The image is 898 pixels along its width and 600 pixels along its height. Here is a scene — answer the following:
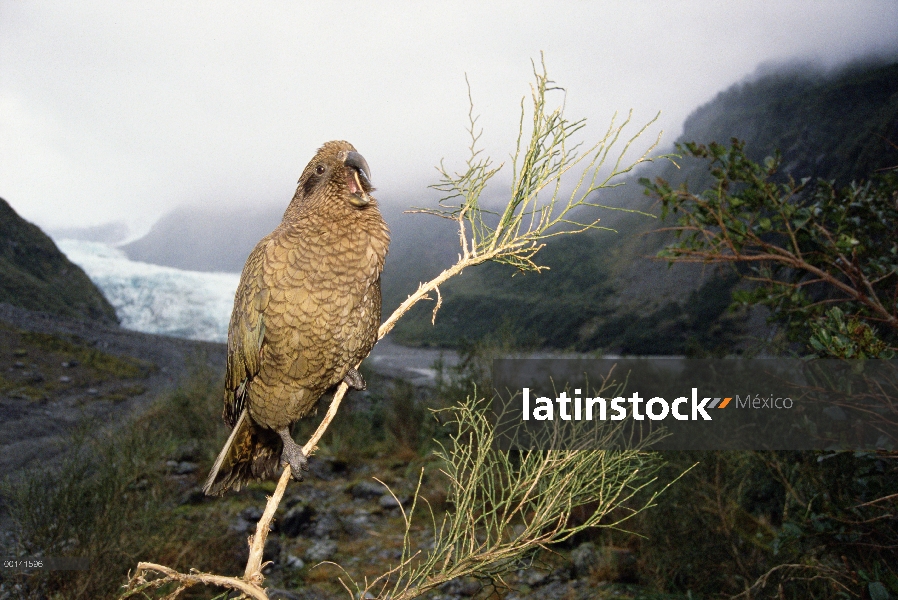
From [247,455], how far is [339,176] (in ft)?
3.42

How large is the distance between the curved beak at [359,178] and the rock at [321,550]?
4.43m

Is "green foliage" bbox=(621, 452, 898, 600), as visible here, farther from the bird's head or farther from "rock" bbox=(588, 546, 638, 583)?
the bird's head

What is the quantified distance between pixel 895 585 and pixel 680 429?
9.96ft

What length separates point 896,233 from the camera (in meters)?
3.22

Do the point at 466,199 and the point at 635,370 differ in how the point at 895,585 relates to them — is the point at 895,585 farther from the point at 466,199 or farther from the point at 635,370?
the point at 635,370

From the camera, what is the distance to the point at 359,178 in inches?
69.4

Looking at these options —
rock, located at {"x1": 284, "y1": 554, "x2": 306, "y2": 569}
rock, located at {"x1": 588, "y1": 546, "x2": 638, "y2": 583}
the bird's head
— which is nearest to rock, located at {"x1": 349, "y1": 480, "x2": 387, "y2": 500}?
rock, located at {"x1": 284, "y1": 554, "x2": 306, "y2": 569}

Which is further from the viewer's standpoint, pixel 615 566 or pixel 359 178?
pixel 615 566

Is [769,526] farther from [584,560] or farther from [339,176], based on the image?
[339,176]

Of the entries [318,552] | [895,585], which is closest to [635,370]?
[318,552]

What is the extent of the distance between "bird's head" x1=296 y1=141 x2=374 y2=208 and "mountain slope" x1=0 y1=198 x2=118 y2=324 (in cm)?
778

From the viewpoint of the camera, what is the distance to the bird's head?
1.74 meters

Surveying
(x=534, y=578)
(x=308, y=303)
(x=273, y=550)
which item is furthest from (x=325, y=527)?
(x=308, y=303)

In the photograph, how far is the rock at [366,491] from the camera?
21.7 feet
